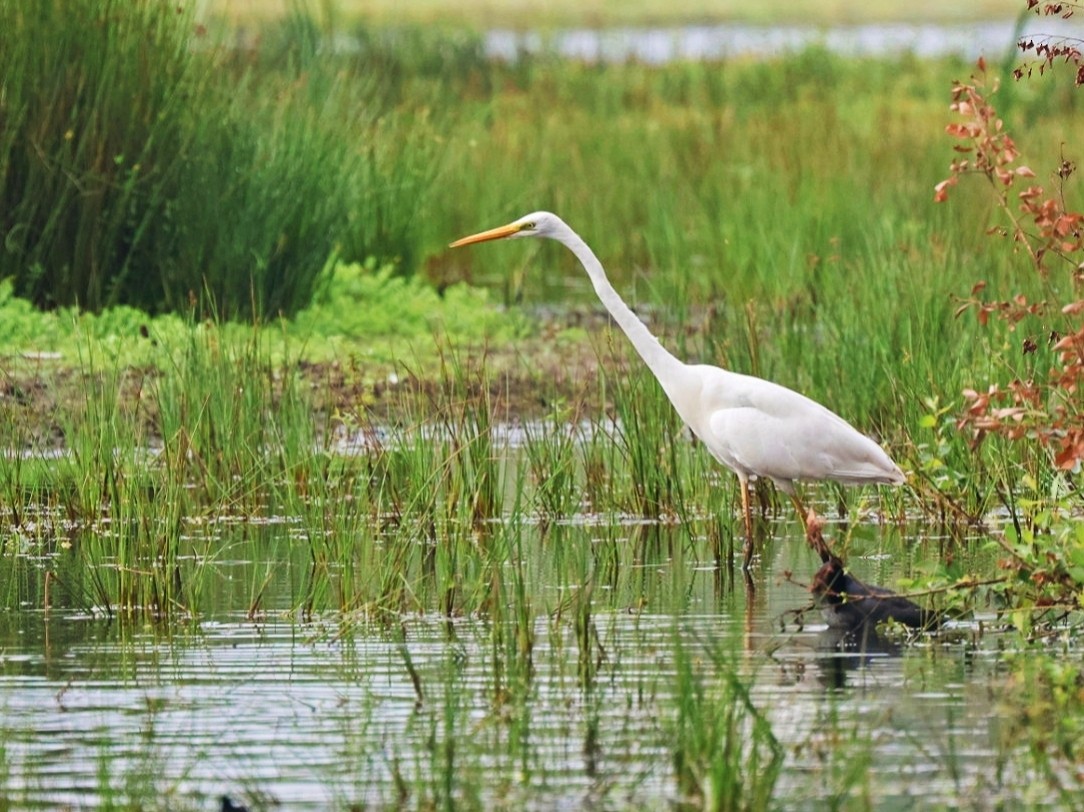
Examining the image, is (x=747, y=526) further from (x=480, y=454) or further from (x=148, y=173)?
(x=148, y=173)

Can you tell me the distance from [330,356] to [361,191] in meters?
2.17

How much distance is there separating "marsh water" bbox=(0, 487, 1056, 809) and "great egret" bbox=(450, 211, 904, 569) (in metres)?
0.39

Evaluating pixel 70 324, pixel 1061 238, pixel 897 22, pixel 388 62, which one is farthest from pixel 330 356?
pixel 897 22

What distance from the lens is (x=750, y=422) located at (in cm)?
795

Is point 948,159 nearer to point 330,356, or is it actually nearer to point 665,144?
point 665,144

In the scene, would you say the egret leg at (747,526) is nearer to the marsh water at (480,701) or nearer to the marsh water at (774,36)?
the marsh water at (480,701)

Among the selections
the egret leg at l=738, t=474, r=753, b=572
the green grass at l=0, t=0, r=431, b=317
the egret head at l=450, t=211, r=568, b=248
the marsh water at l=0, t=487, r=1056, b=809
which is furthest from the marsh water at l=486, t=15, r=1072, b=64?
the marsh water at l=0, t=487, r=1056, b=809

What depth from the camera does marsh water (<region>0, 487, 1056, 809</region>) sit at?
500 centimetres

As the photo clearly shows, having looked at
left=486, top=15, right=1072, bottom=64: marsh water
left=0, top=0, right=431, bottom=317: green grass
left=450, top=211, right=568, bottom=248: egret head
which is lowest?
left=450, top=211, right=568, bottom=248: egret head

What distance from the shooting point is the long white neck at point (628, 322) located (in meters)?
8.10

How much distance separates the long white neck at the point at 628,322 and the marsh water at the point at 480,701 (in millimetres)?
758

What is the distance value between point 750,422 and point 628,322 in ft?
1.96

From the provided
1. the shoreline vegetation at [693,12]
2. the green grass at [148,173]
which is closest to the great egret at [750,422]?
the green grass at [148,173]

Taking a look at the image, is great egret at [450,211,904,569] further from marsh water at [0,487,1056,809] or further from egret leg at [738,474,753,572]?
marsh water at [0,487,1056,809]
